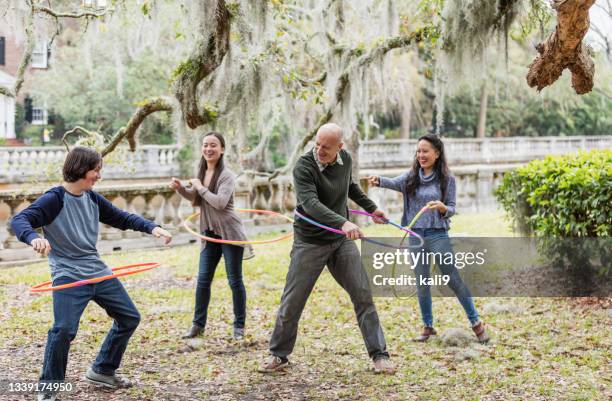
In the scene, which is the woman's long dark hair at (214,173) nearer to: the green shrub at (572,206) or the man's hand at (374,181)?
the man's hand at (374,181)

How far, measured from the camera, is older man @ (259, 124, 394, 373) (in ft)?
16.8

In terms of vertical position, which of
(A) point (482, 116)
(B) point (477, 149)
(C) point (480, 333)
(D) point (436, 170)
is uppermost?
(A) point (482, 116)

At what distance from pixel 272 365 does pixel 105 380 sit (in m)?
1.16

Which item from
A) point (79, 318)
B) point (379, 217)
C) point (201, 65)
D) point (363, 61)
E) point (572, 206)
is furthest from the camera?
point (363, 61)

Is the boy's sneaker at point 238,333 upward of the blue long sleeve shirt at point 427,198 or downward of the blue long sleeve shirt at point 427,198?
downward

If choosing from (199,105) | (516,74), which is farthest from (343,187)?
(516,74)

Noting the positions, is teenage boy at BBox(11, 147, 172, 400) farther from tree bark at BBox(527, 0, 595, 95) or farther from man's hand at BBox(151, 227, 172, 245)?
tree bark at BBox(527, 0, 595, 95)

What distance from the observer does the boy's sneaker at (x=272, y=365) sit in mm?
5285

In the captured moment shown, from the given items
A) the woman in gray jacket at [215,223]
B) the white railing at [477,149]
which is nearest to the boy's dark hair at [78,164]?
the woman in gray jacket at [215,223]

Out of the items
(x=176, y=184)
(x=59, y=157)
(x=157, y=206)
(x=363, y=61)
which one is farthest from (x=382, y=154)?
(x=176, y=184)

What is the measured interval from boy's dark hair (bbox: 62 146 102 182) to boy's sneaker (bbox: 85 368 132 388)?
51.6 inches

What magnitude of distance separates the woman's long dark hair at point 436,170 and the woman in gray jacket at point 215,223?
145 cm

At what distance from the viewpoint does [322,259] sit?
5207 mm

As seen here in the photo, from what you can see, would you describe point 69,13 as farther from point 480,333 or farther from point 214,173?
point 480,333
